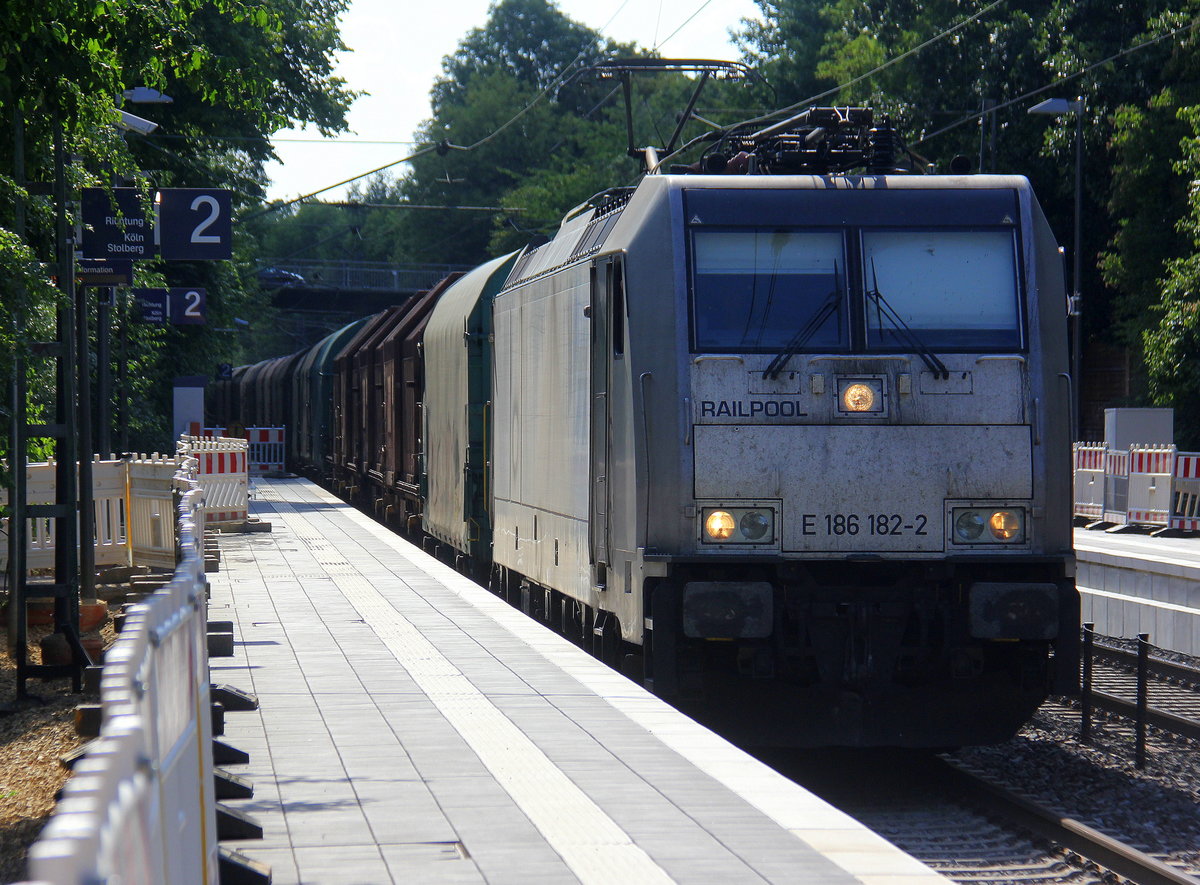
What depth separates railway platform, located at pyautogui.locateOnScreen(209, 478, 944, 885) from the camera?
204 inches

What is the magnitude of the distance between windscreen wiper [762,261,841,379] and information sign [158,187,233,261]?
10535 millimetres

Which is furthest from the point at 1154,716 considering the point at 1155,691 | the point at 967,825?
the point at 967,825

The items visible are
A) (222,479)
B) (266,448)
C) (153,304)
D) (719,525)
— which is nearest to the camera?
(719,525)

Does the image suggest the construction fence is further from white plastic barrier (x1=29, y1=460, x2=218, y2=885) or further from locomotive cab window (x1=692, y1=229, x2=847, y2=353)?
white plastic barrier (x1=29, y1=460, x2=218, y2=885)

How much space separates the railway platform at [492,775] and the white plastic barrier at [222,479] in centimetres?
1088

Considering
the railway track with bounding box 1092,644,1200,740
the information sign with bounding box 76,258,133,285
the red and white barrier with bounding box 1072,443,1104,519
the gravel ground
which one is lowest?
the railway track with bounding box 1092,644,1200,740

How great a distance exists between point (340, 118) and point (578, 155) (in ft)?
167

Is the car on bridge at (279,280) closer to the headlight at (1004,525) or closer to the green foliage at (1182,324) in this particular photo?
the green foliage at (1182,324)

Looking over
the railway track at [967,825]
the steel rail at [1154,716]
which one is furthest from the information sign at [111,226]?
the steel rail at [1154,716]

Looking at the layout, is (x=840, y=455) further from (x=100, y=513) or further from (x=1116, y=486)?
(x=1116, y=486)

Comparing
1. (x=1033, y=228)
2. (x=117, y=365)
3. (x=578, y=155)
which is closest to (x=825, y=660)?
(x=1033, y=228)

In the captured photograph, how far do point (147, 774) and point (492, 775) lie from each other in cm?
425

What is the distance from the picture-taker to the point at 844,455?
868 cm

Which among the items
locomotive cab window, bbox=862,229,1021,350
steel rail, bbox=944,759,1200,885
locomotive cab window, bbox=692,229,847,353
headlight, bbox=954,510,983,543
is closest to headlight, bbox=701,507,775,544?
locomotive cab window, bbox=692,229,847,353
